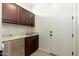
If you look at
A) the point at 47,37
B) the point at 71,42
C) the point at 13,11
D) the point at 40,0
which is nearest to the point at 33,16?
the point at 47,37

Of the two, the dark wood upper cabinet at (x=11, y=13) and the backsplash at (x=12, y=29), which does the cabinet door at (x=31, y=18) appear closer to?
the backsplash at (x=12, y=29)

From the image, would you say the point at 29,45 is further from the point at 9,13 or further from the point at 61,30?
the point at 9,13

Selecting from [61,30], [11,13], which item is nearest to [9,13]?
[11,13]

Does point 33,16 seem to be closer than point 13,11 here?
No

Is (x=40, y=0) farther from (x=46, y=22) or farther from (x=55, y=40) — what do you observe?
(x=46, y=22)

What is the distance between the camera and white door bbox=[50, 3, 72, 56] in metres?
2.97

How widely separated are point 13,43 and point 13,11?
894mm

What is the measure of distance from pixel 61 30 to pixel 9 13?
166cm

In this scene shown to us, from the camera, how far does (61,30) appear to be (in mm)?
3287

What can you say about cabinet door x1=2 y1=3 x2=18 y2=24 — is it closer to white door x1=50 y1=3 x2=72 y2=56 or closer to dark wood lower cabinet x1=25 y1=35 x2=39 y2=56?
dark wood lower cabinet x1=25 y1=35 x2=39 y2=56

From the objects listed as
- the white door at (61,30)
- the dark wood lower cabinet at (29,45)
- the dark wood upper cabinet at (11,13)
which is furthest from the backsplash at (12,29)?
the white door at (61,30)

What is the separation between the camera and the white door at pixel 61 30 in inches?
117

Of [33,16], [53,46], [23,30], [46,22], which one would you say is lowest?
[53,46]

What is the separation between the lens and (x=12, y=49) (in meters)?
2.34
